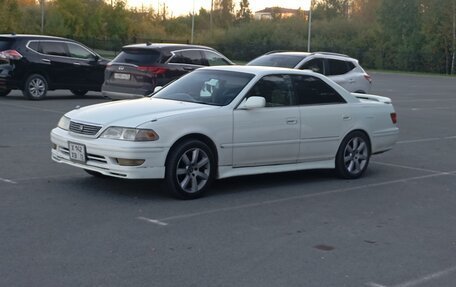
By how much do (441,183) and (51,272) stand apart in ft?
20.4

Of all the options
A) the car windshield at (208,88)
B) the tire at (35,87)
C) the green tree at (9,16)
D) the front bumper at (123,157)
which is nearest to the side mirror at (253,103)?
the car windshield at (208,88)

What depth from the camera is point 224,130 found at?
877cm

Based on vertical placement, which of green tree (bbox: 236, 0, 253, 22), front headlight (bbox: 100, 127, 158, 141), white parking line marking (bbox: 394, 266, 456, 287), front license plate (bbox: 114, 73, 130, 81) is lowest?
white parking line marking (bbox: 394, 266, 456, 287)

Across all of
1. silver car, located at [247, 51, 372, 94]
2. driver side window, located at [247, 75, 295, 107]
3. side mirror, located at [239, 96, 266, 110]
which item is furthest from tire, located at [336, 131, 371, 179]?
silver car, located at [247, 51, 372, 94]

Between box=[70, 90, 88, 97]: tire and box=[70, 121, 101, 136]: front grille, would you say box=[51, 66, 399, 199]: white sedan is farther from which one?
box=[70, 90, 88, 97]: tire

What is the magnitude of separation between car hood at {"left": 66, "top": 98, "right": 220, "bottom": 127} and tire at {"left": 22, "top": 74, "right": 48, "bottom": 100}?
10.9 meters

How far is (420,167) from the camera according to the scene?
1159 cm

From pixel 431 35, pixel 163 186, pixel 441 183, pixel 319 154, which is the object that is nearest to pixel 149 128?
pixel 163 186

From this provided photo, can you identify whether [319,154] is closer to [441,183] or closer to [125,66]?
[441,183]

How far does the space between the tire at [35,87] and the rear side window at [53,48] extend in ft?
2.31

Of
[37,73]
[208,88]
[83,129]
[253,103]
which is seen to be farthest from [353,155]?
[37,73]

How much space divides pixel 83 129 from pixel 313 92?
3.13 metres

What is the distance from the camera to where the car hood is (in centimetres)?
834

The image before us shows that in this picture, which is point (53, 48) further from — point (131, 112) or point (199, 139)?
point (199, 139)
